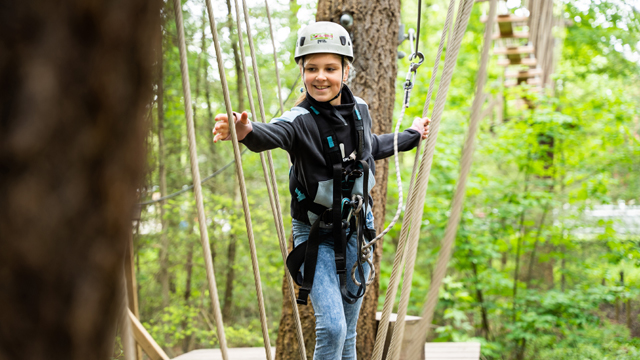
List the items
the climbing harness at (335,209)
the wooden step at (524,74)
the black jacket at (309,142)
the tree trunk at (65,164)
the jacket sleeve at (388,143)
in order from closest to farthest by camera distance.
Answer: the tree trunk at (65,164) → the black jacket at (309,142) → the climbing harness at (335,209) → the jacket sleeve at (388,143) → the wooden step at (524,74)

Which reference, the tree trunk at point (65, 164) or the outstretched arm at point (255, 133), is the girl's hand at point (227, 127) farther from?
the tree trunk at point (65, 164)

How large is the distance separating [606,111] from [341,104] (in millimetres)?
4772

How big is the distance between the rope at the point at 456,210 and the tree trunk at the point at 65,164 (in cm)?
68

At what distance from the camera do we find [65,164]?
30 cm

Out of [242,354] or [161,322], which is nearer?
[242,354]

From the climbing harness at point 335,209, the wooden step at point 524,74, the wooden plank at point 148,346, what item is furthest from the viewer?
the wooden step at point 524,74

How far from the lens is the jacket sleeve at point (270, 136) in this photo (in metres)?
1.44

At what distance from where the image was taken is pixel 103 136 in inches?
12.6

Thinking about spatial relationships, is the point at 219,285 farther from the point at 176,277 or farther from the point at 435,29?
the point at 435,29

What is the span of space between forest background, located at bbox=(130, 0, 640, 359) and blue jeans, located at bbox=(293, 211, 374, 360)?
3.39 meters

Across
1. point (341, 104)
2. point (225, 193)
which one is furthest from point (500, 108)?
point (341, 104)

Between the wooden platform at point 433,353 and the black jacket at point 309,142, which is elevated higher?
the black jacket at point 309,142

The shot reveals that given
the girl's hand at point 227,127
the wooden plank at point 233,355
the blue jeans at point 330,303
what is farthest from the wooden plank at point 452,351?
the girl's hand at point 227,127

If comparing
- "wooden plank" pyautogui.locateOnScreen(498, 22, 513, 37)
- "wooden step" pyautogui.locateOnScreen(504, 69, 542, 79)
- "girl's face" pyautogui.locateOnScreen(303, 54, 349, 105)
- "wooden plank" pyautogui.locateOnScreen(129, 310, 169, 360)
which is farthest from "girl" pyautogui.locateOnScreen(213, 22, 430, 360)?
"wooden step" pyautogui.locateOnScreen(504, 69, 542, 79)
